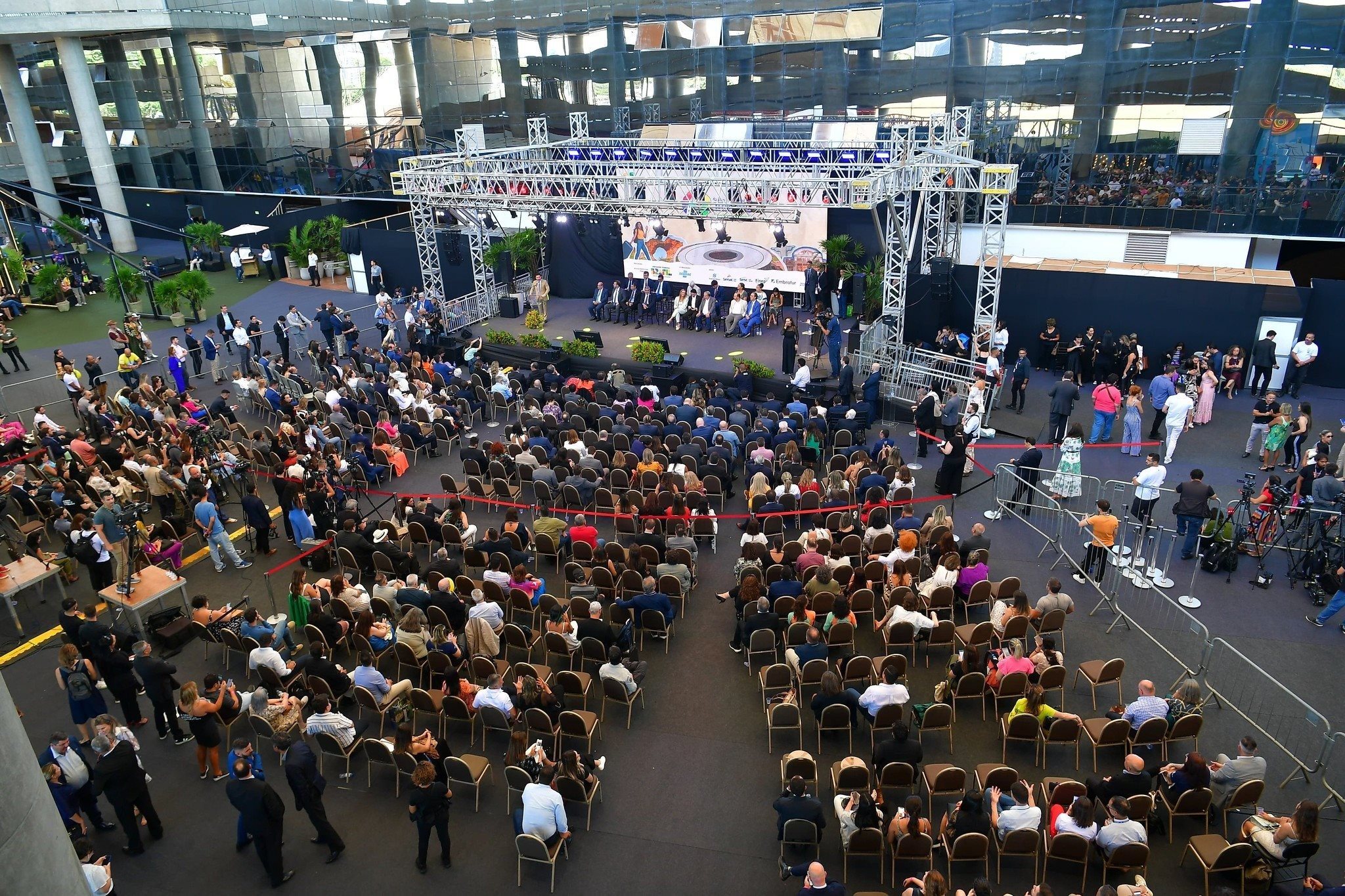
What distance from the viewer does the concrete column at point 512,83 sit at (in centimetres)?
3303

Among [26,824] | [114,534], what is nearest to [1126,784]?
[26,824]

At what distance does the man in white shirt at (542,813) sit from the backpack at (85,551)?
797 centimetres

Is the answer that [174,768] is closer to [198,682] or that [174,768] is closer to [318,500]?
[198,682]

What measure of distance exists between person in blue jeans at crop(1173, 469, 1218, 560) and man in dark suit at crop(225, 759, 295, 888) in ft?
37.4

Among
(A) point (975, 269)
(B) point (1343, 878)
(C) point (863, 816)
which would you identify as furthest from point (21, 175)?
(B) point (1343, 878)

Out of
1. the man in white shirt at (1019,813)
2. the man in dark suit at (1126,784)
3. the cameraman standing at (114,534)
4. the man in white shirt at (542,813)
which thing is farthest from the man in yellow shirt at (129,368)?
the man in dark suit at (1126,784)

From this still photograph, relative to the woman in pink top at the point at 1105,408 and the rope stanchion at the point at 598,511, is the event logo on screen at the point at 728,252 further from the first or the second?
the rope stanchion at the point at 598,511

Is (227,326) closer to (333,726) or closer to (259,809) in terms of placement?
(333,726)

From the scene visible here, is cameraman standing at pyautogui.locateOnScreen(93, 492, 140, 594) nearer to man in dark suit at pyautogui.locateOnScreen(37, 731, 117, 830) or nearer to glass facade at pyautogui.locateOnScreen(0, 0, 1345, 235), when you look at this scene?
man in dark suit at pyautogui.locateOnScreen(37, 731, 117, 830)

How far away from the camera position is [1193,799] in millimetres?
7426

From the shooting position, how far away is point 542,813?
7.43 meters

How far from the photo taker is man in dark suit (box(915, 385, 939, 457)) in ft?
52.3

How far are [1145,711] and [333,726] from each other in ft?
26.1

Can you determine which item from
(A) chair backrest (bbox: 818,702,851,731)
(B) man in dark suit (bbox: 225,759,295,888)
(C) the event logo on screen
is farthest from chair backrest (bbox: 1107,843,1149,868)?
(C) the event logo on screen
